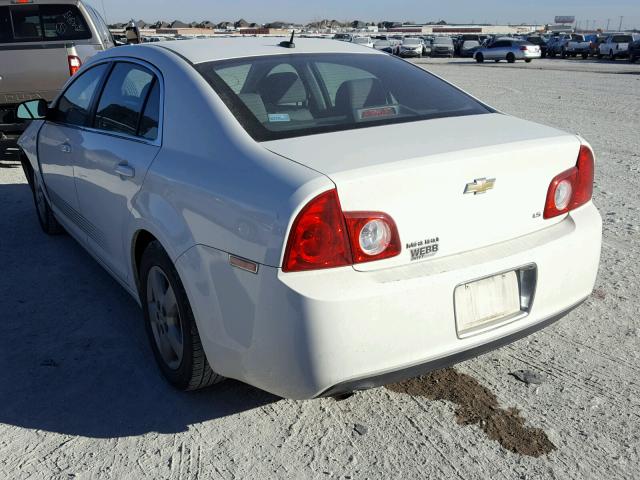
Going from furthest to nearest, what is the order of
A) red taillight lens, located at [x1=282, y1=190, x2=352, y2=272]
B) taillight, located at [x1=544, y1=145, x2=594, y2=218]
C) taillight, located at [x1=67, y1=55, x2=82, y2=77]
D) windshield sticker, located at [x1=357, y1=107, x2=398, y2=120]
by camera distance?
taillight, located at [x1=67, y1=55, x2=82, y2=77] → windshield sticker, located at [x1=357, y1=107, x2=398, y2=120] → taillight, located at [x1=544, y1=145, x2=594, y2=218] → red taillight lens, located at [x1=282, y1=190, x2=352, y2=272]

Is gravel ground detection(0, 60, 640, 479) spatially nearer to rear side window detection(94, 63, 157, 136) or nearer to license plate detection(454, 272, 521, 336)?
license plate detection(454, 272, 521, 336)

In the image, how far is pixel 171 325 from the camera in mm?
3168

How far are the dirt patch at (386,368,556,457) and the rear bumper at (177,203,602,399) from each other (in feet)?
1.32

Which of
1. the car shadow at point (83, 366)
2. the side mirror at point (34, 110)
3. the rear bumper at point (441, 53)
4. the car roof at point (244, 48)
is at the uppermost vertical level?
the car roof at point (244, 48)

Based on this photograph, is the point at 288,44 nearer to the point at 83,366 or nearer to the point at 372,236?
the point at 372,236

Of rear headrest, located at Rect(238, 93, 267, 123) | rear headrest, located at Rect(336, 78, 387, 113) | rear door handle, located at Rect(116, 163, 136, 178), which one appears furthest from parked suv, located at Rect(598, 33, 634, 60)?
rear door handle, located at Rect(116, 163, 136, 178)

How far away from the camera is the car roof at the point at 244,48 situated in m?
3.40

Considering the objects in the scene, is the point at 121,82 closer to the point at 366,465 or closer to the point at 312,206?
the point at 312,206

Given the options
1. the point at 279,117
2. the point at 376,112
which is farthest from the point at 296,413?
the point at 376,112

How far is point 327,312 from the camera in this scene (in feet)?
7.59

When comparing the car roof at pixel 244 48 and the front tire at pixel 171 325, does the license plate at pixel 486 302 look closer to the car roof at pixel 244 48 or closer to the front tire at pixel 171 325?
the front tire at pixel 171 325

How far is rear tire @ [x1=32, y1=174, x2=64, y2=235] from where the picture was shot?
5.47m

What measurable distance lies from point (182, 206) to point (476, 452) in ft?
5.28

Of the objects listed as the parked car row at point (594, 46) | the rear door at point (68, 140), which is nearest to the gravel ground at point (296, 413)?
the rear door at point (68, 140)
